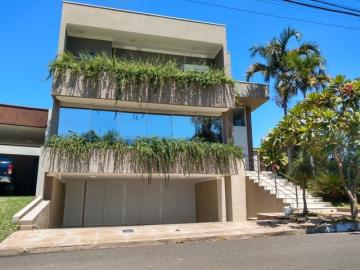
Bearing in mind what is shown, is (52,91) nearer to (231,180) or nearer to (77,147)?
(77,147)

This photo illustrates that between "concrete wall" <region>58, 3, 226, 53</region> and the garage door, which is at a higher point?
"concrete wall" <region>58, 3, 226, 53</region>

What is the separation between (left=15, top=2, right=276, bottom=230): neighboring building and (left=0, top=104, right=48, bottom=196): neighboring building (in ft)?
9.84

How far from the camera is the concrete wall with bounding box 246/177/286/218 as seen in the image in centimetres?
1530

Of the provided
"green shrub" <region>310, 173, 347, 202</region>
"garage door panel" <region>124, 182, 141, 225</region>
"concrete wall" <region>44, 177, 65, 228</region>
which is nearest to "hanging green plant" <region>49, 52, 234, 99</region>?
"concrete wall" <region>44, 177, 65, 228</region>

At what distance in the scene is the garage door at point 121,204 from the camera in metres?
16.4

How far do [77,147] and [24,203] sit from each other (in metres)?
2.93

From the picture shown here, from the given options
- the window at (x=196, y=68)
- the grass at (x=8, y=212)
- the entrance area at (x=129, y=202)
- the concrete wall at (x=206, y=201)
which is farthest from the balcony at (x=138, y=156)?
the window at (x=196, y=68)

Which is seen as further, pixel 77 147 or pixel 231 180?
pixel 231 180

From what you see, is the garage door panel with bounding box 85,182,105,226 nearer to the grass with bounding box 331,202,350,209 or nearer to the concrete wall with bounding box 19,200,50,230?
the concrete wall with bounding box 19,200,50,230

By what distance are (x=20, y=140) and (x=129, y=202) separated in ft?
38.4

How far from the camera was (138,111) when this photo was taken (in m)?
15.3

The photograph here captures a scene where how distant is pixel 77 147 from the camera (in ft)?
42.6

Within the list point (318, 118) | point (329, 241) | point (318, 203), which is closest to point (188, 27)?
point (318, 118)

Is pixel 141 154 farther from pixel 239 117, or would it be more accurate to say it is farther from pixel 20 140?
pixel 20 140
